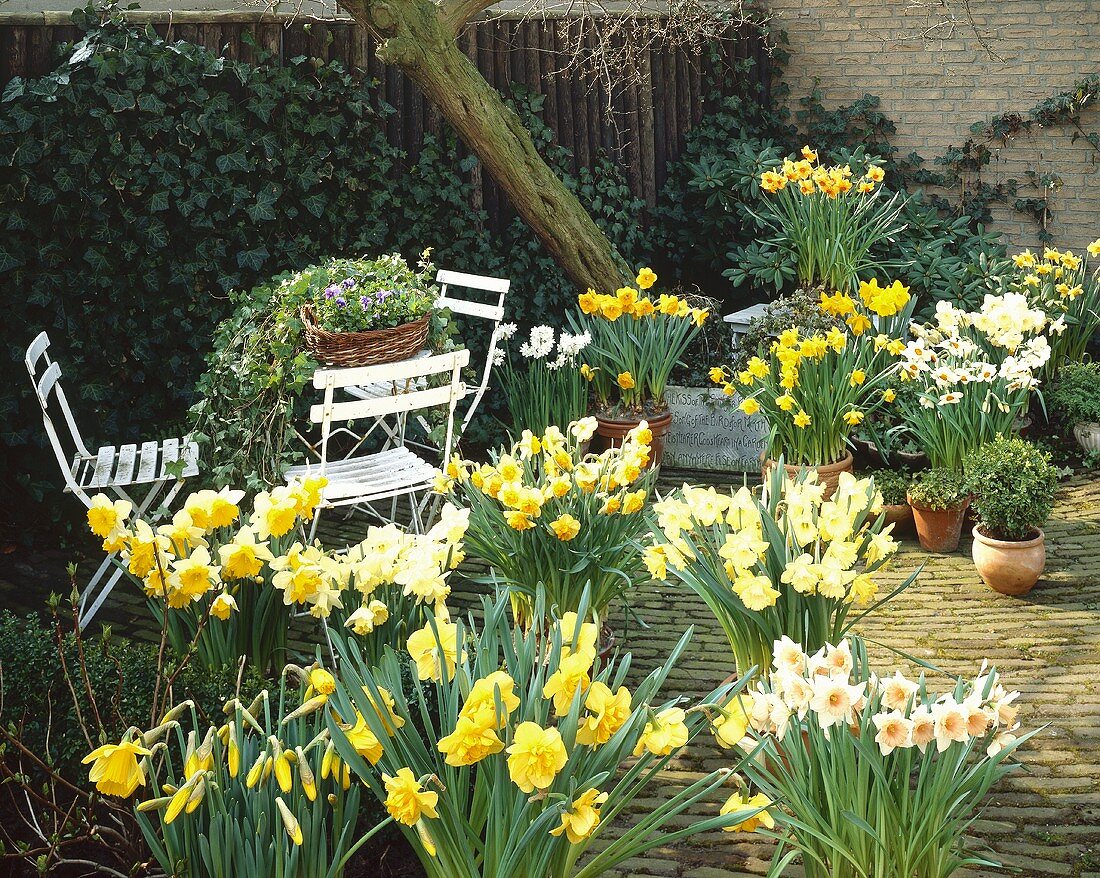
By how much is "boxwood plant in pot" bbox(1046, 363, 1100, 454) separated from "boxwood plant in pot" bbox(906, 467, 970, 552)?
4.50ft

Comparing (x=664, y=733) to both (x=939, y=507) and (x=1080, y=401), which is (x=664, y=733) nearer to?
(x=939, y=507)

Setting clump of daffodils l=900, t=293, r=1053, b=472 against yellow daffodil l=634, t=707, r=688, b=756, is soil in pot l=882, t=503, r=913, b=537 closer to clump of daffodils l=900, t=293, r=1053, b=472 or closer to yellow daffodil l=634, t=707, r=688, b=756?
clump of daffodils l=900, t=293, r=1053, b=472

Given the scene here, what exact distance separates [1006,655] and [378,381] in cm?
250

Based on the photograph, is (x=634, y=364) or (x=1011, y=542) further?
(x=634, y=364)

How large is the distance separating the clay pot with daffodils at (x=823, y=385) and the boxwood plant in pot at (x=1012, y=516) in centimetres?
63

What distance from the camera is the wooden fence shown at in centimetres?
529

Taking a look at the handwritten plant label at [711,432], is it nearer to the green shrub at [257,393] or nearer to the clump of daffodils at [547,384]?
the clump of daffodils at [547,384]

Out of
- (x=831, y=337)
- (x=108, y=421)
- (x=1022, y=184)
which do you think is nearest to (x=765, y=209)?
(x=1022, y=184)

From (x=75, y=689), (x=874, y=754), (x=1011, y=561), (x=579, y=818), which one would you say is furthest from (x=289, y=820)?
(x=1011, y=561)

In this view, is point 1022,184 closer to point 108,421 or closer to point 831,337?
point 831,337

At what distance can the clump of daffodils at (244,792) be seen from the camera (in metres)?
2.02

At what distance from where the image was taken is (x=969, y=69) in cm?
787

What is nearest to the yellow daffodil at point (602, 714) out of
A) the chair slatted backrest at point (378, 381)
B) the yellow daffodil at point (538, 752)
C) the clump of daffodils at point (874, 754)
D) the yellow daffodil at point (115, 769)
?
the yellow daffodil at point (538, 752)

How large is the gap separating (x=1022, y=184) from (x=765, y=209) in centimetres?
189
